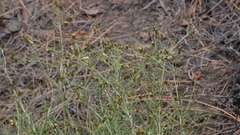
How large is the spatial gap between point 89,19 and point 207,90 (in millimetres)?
1283

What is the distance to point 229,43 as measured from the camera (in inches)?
98.0

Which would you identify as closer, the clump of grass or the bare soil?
the clump of grass

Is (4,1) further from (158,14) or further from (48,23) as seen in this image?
(158,14)

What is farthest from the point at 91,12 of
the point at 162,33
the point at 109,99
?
the point at 109,99

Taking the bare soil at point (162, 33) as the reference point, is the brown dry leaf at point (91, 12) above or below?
above

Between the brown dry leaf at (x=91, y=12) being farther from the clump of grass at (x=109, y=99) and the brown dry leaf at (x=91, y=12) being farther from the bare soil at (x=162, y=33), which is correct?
the clump of grass at (x=109, y=99)

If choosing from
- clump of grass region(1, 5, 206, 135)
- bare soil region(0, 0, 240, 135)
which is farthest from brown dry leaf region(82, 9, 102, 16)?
clump of grass region(1, 5, 206, 135)

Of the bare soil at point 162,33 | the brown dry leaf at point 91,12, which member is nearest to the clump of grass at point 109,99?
the bare soil at point 162,33

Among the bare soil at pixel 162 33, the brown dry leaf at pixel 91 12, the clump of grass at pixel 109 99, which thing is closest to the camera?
the clump of grass at pixel 109 99

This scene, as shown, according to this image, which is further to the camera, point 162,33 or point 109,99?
point 162,33

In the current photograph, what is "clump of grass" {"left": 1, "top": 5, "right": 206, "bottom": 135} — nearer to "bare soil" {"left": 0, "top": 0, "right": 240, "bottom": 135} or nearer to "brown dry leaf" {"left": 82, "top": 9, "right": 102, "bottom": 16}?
"bare soil" {"left": 0, "top": 0, "right": 240, "bottom": 135}

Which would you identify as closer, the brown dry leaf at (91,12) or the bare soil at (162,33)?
the bare soil at (162,33)

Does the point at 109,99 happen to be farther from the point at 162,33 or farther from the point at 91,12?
the point at 91,12

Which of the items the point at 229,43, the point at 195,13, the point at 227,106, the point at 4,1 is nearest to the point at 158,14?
the point at 195,13
